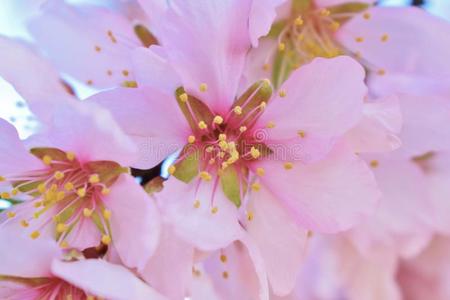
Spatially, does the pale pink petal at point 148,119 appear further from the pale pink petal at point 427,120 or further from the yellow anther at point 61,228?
the pale pink petal at point 427,120

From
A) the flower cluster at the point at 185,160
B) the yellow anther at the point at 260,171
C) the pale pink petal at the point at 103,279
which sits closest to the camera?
the pale pink petal at the point at 103,279

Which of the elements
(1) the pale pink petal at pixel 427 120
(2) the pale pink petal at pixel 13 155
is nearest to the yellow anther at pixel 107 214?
(2) the pale pink petal at pixel 13 155

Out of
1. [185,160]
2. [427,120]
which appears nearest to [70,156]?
[185,160]

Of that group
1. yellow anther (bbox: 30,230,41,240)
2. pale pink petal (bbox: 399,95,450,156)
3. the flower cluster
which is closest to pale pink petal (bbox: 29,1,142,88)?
the flower cluster

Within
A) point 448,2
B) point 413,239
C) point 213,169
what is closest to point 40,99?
point 213,169

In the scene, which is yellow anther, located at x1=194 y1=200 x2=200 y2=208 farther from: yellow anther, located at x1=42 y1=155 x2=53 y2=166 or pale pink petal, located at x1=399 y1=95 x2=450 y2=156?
pale pink petal, located at x1=399 y1=95 x2=450 y2=156

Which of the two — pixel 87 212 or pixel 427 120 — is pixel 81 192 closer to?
pixel 87 212
